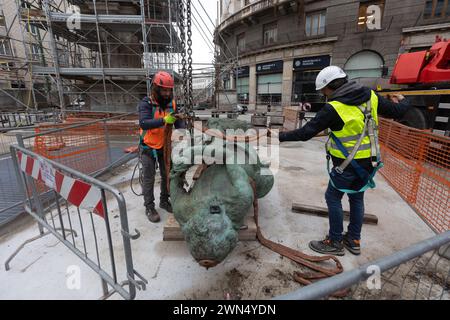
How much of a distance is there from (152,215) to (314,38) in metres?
20.6

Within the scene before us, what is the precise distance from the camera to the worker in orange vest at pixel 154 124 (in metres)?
2.83

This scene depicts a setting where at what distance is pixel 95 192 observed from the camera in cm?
173

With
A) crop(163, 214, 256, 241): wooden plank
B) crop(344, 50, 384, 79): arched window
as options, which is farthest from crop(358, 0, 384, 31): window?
crop(163, 214, 256, 241): wooden plank

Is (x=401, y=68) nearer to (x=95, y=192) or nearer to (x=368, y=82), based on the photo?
(x=368, y=82)

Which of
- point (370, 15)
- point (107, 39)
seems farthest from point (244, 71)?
point (107, 39)

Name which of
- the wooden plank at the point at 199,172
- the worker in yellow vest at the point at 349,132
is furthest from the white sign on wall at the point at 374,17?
the wooden plank at the point at 199,172

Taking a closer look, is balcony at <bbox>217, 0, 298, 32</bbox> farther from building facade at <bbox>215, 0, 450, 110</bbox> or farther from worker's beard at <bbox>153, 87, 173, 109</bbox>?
worker's beard at <bbox>153, 87, 173, 109</bbox>

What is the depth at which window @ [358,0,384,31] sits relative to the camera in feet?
54.9

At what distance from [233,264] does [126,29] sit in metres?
13.0

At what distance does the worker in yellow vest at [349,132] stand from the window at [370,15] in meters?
19.1

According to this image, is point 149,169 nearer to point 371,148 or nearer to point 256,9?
point 371,148

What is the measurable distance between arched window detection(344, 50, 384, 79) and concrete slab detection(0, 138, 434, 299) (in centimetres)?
1708

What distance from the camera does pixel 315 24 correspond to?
63.0 feet
